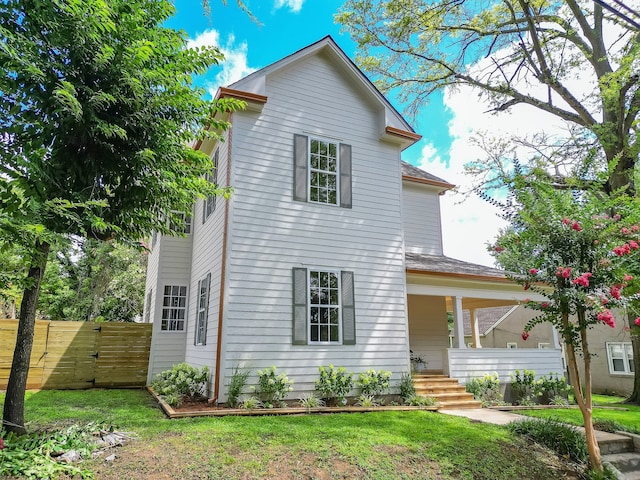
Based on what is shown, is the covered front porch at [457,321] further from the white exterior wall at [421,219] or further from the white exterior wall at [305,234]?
the white exterior wall at [305,234]

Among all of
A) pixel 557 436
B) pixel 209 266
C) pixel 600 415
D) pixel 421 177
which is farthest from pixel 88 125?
pixel 600 415

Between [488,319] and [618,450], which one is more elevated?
[488,319]

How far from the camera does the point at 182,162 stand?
637 centimetres

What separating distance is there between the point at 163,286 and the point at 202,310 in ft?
8.13

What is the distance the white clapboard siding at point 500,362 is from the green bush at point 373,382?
2.11 meters

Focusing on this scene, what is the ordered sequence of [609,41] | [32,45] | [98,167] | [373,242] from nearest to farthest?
[32,45]
[98,167]
[373,242]
[609,41]

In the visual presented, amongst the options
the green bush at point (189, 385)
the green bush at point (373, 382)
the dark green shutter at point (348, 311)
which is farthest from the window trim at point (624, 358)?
the green bush at point (189, 385)

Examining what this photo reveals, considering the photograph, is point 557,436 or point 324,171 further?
point 324,171

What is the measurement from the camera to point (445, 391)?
9.73 metres

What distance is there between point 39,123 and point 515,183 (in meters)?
6.59

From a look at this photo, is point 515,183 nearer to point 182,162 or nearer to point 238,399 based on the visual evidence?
point 182,162

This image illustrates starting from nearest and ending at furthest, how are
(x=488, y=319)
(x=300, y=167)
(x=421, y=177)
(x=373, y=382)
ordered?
(x=373, y=382) < (x=300, y=167) < (x=421, y=177) < (x=488, y=319)

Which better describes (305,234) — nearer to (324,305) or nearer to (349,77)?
(324,305)

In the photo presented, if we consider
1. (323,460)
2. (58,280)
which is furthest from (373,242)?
(58,280)
